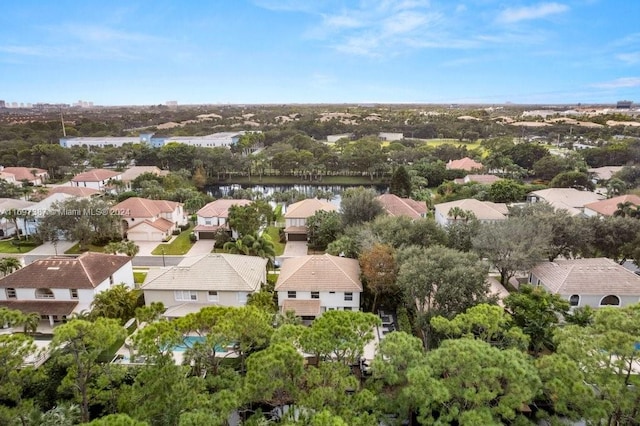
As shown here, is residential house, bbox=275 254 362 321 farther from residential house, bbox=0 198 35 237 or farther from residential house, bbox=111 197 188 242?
residential house, bbox=0 198 35 237

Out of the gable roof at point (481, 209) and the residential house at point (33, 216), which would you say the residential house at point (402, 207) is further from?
the residential house at point (33, 216)

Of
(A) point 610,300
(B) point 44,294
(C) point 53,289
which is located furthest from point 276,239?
(A) point 610,300

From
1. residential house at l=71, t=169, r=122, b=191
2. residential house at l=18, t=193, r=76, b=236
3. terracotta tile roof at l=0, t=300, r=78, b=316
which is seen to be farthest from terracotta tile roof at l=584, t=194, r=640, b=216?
residential house at l=71, t=169, r=122, b=191

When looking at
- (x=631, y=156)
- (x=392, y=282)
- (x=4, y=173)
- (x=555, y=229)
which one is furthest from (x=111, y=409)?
(x=631, y=156)

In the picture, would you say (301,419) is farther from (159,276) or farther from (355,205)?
(355,205)

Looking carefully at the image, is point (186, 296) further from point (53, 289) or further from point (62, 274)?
point (53, 289)

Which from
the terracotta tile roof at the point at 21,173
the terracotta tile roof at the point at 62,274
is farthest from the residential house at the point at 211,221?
the terracotta tile roof at the point at 21,173
